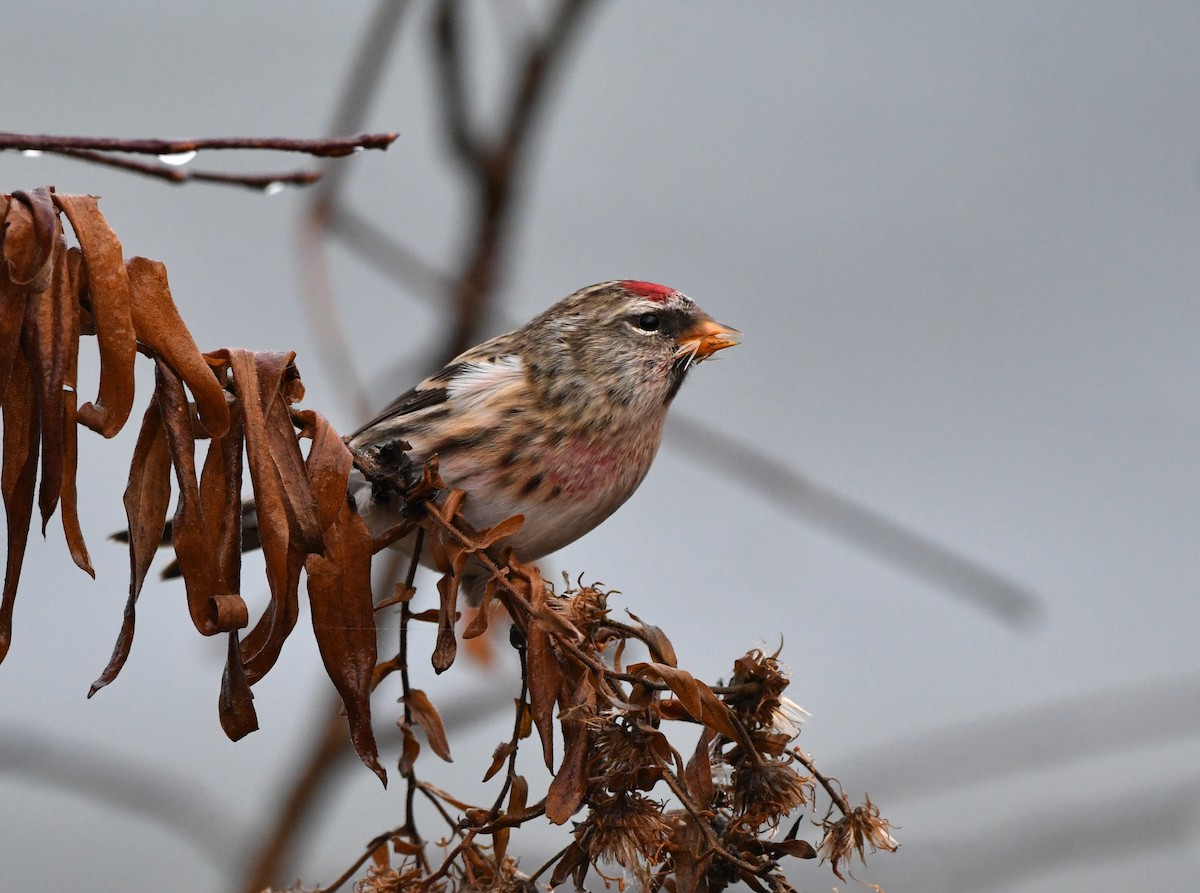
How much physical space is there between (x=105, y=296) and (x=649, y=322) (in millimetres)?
1327

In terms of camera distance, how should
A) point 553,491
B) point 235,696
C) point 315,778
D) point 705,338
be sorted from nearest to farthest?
point 235,696 < point 553,491 < point 705,338 < point 315,778

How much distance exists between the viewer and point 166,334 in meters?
Answer: 1.15

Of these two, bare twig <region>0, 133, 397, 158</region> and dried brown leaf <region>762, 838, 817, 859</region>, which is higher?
bare twig <region>0, 133, 397, 158</region>

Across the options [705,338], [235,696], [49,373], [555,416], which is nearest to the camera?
[49,373]

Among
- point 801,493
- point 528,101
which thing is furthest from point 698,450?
point 528,101

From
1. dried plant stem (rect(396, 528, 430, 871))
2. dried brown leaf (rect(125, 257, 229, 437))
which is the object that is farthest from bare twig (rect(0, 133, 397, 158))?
dried plant stem (rect(396, 528, 430, 871))

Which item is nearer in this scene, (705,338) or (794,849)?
(794,849)

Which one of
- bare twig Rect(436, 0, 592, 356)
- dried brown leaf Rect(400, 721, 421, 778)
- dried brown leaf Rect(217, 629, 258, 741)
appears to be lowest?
dried brown leaf Rect(217, 629, 258, 741)

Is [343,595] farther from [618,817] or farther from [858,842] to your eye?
[858,842]

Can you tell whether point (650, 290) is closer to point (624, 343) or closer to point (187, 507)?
point (624, 343)

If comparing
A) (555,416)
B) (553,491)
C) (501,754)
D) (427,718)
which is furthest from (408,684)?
(555,416)

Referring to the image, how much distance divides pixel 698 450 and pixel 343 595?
60.4 inches

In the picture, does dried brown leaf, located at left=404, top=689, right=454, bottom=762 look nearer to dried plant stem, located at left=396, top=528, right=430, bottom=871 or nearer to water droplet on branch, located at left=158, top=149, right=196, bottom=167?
dried plant stem, located at left=396, top=528, right=430, bottom=871

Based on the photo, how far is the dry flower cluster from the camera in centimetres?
111
